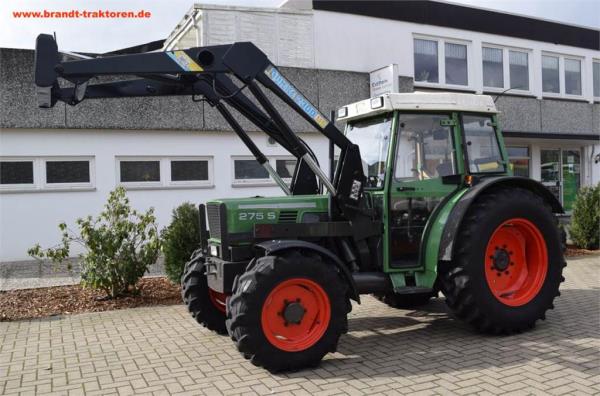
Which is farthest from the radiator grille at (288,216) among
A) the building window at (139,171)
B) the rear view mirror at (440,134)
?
the building window at (139,171)

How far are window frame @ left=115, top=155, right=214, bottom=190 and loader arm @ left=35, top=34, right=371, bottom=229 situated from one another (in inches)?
248

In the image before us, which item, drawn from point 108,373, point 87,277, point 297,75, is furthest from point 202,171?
point 108,373

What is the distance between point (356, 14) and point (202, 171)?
5.45m

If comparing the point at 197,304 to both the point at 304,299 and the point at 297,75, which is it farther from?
→ the point at 297,75

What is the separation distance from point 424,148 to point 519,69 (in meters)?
12.4

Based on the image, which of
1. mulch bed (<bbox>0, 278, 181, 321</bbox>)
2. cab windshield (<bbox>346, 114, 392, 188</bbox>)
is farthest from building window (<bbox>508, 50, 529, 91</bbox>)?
mulch bed (<bbox>0, 278, 181, 321</bbox>)

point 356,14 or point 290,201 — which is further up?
point 356,14

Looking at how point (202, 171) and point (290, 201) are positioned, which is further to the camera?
point (202, 171)

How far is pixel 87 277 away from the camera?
750 centimetres

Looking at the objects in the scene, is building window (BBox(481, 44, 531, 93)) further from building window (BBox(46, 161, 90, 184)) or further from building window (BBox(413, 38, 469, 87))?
building window (BBox(46, 161, 90, 184))

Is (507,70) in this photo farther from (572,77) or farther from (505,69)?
(572,77)

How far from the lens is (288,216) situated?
5.36 m

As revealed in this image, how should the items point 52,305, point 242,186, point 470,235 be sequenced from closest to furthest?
1. point 470,235
2. point 52,305
3. point 242,186

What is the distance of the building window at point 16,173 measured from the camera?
34.8 feet
